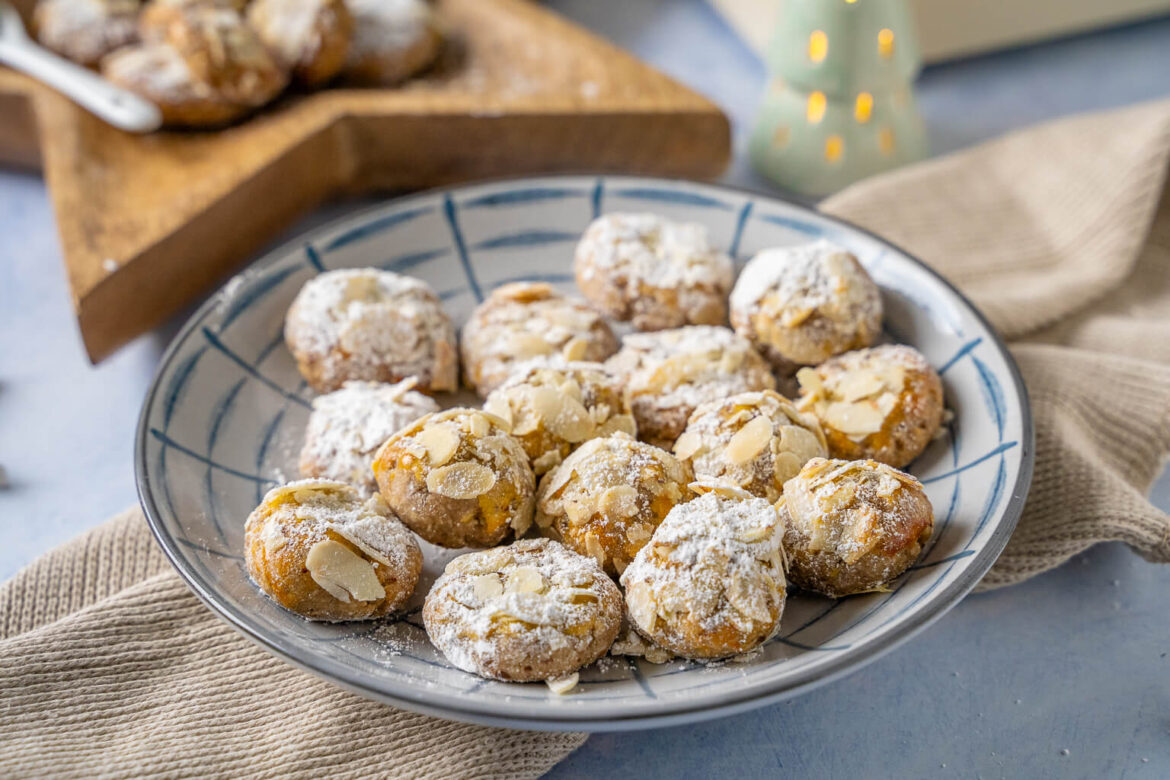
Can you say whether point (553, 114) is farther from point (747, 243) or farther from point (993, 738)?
point (993, 738)

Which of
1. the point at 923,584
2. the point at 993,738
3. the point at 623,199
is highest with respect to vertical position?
the point at 623,199

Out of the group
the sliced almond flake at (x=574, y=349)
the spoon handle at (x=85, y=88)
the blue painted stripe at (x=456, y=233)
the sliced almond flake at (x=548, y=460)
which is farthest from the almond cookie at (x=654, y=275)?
the spoon handle at (x=85, y=88)

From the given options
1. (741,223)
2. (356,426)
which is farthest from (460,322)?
(741,223)

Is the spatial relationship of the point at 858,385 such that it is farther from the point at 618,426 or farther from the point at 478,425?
the point at 478,425

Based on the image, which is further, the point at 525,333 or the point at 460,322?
the point at 460,322

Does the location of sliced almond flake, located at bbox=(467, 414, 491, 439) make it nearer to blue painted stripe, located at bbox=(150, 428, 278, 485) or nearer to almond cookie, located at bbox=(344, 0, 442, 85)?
blue painted stripe, located at bbox=(150, 428, 278, 485)

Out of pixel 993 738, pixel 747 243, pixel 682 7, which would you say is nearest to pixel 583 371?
pixel 747 243
